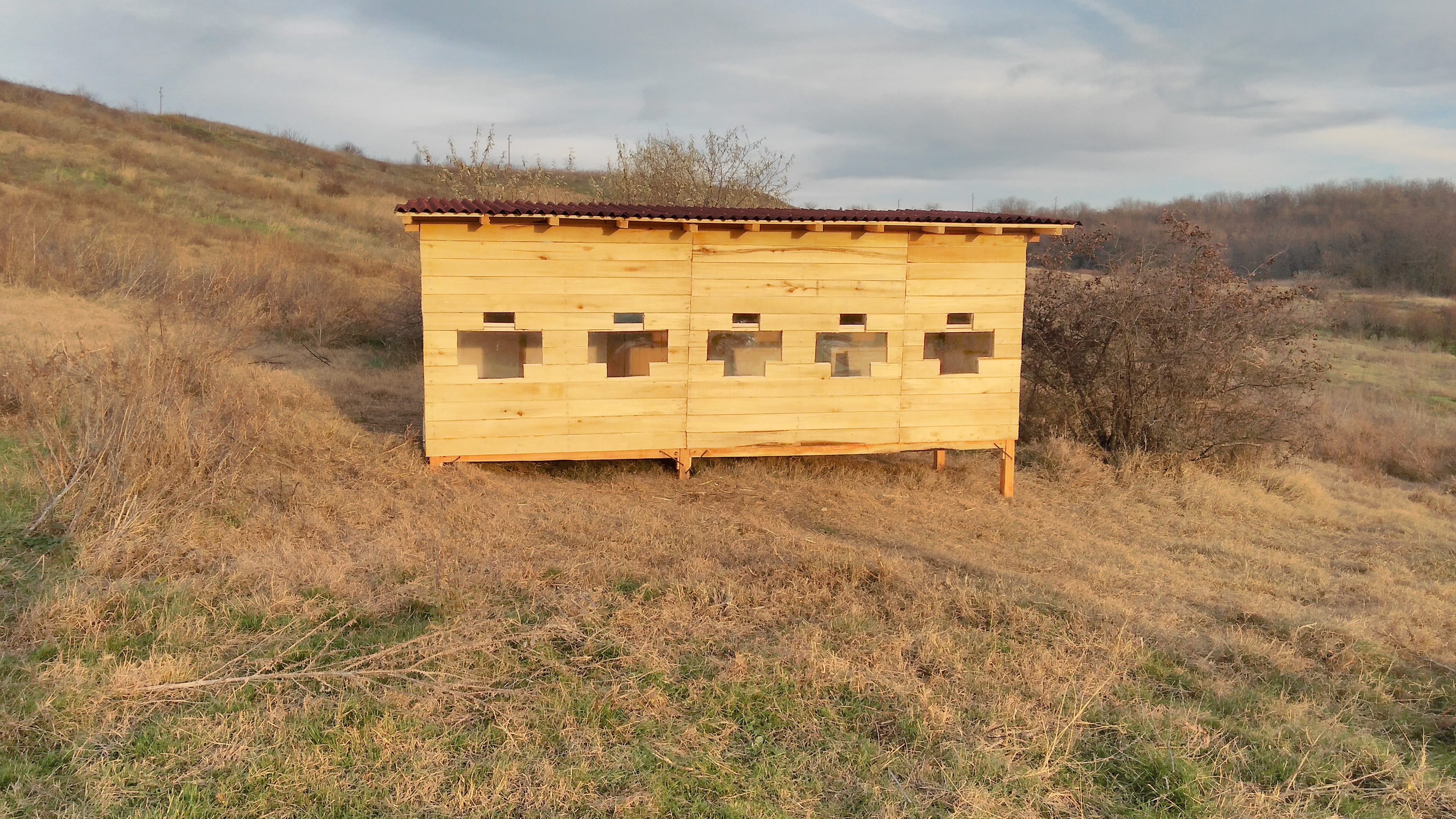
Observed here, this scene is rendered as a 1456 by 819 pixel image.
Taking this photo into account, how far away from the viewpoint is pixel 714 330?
1015 centimetres

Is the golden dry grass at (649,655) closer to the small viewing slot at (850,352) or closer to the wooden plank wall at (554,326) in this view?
the wooden plank wall at (554,326)

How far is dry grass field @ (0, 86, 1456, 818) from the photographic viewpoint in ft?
13.4

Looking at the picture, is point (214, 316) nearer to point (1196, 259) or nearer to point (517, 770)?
point (517, 770)

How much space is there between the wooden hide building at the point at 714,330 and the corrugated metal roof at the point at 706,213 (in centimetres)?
2

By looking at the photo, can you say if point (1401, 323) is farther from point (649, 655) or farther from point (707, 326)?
point (649, 655)

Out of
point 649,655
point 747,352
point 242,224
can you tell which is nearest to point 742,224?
point 747,352

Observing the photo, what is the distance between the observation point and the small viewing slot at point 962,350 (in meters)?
10.9

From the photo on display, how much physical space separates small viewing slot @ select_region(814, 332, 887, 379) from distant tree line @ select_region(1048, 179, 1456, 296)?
19048 millimetres

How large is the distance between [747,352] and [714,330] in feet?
1.76

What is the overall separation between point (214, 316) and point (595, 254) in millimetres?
9380

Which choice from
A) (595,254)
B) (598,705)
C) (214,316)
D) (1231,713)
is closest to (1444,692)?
(1231,713)

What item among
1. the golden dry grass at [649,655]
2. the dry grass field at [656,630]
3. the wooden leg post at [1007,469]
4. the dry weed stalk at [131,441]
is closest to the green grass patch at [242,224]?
the dry grass field at [656,630]

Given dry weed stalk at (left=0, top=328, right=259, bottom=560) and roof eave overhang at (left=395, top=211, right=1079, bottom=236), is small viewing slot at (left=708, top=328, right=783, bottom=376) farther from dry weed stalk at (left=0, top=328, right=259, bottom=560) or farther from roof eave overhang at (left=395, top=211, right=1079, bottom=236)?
dry weed stalk at (left=0, top=328, right=259, bottom=560)

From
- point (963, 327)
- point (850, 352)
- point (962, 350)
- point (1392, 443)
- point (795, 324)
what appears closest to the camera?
point (795, 324)
